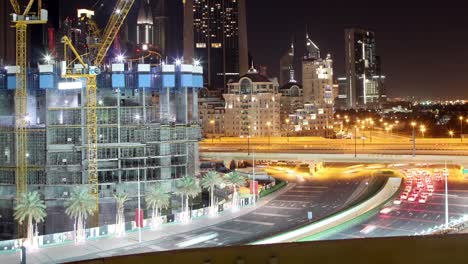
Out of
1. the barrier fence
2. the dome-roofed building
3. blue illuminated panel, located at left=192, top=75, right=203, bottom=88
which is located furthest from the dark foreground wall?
the dome-roofed building

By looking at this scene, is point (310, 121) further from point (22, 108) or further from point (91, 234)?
point (91, 234)

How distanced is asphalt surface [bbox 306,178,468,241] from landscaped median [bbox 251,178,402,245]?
0.44m

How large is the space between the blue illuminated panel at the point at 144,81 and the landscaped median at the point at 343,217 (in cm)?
2266

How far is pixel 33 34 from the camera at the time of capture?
250ft

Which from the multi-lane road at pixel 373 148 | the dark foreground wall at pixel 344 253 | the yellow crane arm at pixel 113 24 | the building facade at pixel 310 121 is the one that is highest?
the yellow crane arm at pixel 113 24

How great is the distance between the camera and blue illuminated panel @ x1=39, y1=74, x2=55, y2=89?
162ft

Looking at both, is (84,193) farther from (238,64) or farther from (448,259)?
(238,64)

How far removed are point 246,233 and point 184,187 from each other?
10581mm

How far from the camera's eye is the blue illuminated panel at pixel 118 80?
162 feet

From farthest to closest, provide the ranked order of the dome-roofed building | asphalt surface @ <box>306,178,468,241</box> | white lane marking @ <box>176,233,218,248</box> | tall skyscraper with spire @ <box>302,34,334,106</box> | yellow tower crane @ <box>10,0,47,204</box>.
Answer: tall skyscraper with spire @ <box>302,34,334,106</box>
the dome-roofed building
yellow tower crane @ <box>10,0,47,204</box>
asphalt surface @ <box>306,178,468,241</box>
white lane marking @ <box>176,233,218,248</box>

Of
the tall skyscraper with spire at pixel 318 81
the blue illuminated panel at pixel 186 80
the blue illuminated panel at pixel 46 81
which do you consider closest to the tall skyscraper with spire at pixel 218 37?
the tall skyscraper with spire at pixel 318 81

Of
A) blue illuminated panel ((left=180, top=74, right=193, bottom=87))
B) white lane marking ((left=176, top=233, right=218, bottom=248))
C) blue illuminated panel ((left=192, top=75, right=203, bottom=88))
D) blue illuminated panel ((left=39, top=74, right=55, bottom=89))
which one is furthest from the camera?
blue illuminated panel ((left=192, top=75, right=203, bottom=88))

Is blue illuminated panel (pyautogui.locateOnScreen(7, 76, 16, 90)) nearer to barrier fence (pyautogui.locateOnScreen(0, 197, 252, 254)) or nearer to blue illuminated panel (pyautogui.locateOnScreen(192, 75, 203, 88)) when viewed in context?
blue illuminated panel (pyautogui.locateOnScreen(192, 75, 203, 88))

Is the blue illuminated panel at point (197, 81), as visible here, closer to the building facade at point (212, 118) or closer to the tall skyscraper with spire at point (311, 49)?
the building facade at point (212, 118)
